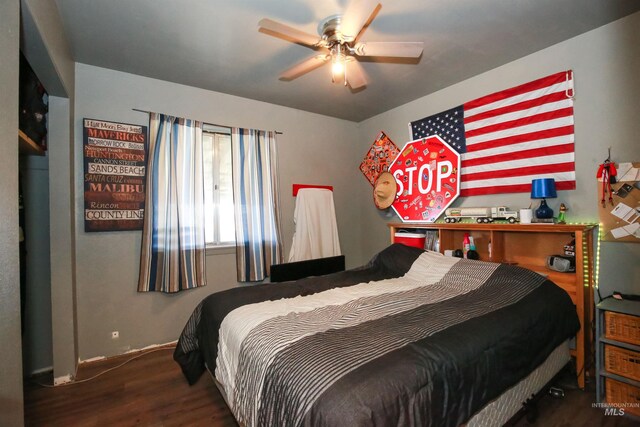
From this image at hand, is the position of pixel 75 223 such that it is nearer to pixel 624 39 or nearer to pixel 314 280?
pixel 314 280

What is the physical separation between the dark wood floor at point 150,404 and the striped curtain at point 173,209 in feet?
2.67

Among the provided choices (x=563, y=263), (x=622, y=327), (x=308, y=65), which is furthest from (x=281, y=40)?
(x=622, y=327)

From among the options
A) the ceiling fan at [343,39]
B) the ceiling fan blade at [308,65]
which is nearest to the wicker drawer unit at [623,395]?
the ceiling fan at [343,39]

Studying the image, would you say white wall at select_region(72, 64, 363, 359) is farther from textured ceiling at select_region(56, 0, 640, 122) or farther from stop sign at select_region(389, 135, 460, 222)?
stop sign at select_region(389, 135, 460, 222)

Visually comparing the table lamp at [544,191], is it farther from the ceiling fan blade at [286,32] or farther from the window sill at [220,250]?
the window sill at [220,250]

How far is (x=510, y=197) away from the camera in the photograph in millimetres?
2604

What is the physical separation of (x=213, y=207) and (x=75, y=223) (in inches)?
46.1

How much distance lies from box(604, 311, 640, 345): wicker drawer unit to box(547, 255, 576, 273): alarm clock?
1.16 ft

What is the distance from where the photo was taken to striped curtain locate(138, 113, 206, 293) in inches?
107

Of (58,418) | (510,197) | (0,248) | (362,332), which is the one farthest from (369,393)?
(510,197)

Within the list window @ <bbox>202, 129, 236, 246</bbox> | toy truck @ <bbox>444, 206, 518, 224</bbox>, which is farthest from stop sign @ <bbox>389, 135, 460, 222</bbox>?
window @ <bbox>202, 129, 236, 246</bbox>

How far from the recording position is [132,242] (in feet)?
8.86

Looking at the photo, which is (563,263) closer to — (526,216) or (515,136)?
(526,216)

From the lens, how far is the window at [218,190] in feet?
10.2
